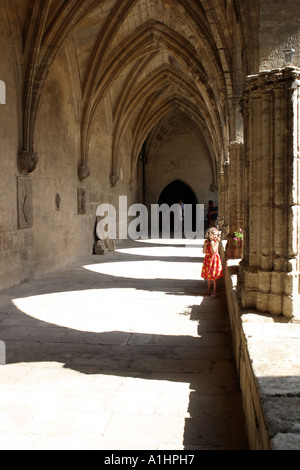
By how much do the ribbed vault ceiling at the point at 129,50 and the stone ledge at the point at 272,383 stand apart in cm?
296

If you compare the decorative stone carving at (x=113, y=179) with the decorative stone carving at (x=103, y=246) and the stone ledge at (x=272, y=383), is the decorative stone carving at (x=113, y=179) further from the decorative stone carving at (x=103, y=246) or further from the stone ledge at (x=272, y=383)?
the stone ledge at (x=272, y=383)

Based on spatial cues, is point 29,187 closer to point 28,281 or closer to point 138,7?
point 28,281

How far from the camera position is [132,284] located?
8.12 meters

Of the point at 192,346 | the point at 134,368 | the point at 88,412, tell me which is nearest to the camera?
the point at 88,412

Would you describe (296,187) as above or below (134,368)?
above

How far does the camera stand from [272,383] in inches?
88.2

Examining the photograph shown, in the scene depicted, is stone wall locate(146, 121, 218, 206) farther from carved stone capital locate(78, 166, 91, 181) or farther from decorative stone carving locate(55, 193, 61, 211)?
decorative stone carving locate(55, 193, 61, 211)

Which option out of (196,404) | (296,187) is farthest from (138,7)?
(196,404)

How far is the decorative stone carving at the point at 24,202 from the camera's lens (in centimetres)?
811

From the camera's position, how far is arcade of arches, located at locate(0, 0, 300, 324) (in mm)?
3750

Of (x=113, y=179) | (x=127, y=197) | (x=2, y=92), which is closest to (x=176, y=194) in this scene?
(x=127, y=197)
